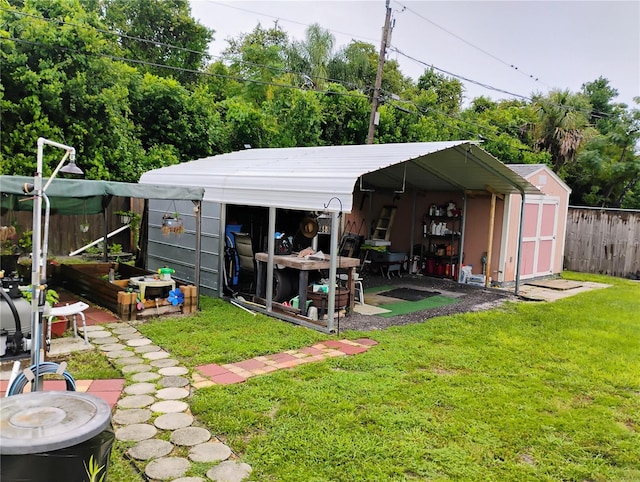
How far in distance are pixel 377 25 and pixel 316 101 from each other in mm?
2903

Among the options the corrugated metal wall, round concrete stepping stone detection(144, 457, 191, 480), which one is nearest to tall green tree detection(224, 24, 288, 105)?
the corrugated metal wall

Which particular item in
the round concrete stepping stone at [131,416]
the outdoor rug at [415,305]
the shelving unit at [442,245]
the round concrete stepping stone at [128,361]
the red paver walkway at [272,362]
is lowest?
the round concrete stepping stone at [131,416]

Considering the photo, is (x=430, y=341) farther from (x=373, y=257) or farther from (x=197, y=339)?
(x=373, y=257)

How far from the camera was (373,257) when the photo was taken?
10.9 meters

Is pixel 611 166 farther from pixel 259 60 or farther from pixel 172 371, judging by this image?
pixel 172 371

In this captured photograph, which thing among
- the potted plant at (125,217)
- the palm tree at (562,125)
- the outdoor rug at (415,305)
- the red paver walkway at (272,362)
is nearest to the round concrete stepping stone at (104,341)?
the red paver walkway at (272,362)

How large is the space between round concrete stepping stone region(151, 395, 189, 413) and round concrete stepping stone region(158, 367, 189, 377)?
62 cm

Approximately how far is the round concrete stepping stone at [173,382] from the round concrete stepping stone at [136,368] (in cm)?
33

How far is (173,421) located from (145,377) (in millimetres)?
968

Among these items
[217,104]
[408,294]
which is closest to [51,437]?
[408,294]

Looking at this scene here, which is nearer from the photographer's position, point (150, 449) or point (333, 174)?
point (150, 449)

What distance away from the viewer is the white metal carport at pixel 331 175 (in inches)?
246

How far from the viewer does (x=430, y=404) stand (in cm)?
399

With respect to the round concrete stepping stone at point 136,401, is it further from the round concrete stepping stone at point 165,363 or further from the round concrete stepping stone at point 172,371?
the round concrete stepping stone at point 165,363
